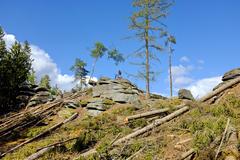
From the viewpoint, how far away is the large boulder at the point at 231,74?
19531mm

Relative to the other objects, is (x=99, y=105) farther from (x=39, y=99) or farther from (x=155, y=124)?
(x=155, y=124)

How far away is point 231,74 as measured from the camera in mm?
19844

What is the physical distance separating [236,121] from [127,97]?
12626 millimetres

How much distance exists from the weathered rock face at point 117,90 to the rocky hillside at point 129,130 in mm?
118

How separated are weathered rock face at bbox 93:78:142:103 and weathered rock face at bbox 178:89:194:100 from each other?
4.27 m

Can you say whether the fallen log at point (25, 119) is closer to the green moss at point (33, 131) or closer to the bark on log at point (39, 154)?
the green moss at point (33, 131)

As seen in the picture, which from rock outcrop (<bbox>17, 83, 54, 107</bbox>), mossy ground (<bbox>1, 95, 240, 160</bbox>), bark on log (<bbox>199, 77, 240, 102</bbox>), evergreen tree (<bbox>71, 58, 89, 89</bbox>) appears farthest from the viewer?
evergreen tree (<bbox>71, 58, 89, 89</bbox>)

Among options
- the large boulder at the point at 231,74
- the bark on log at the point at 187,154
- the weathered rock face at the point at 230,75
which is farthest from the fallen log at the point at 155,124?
the large boulder at the point at 231,74

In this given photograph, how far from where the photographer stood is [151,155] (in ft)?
36.5

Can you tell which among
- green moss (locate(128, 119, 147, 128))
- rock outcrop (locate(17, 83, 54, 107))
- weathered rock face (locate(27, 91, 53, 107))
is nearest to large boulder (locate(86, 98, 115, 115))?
weathered rock face (locate(27, 91, 53, 107))

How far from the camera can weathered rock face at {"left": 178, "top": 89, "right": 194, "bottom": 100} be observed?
68.1ft

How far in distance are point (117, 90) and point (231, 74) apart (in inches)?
360

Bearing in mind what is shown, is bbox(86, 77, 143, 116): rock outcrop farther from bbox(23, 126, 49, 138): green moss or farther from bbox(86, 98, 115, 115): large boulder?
bbox(23, 126, 49, 138): green moss

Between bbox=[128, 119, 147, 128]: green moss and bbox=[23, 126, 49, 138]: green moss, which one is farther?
bbox=[23, 126, 49, 138]: green moss
